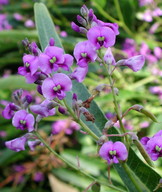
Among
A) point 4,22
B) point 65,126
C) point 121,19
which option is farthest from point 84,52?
point 4,22

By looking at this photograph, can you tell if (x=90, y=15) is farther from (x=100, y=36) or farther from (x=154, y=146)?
(x=154, y=146)

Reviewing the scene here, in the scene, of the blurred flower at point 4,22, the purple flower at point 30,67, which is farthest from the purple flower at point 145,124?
the blurred flower at point 4,22

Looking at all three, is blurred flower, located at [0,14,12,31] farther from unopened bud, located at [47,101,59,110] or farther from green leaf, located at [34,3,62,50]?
unopened bud, located at [47,101,59,110]

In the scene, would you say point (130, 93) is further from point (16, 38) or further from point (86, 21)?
point (86, 21)

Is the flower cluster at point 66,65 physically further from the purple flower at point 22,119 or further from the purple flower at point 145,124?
the purple flower at point 145,124

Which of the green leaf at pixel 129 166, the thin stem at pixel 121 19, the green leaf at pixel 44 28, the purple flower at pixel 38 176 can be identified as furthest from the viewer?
the thin stem at pixel 121 19

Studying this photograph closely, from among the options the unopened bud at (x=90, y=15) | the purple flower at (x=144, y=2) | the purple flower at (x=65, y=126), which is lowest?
the purple flower at (x=65, y=126)

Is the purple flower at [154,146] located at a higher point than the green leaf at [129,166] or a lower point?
higher
